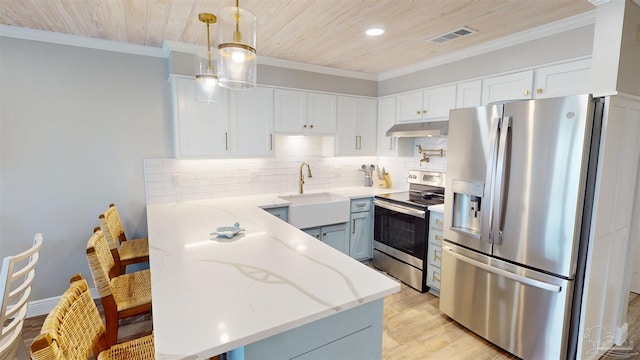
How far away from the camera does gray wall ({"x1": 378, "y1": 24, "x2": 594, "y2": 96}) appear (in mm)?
2299

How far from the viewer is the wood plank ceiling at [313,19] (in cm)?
205

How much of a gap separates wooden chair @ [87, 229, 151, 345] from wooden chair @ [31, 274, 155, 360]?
269 mm

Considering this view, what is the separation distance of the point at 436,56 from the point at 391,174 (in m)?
1.59

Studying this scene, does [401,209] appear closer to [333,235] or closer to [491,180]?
[333,235]

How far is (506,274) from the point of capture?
2170 millimetres

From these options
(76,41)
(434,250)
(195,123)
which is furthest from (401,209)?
(76,41)

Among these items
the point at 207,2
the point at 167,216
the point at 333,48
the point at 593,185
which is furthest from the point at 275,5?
the point at 593,185

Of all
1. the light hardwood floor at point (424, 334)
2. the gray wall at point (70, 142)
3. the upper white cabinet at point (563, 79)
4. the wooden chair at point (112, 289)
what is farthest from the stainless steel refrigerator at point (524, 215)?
the gray wall at point (70, 142)

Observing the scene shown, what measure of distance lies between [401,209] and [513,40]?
72.7 inches

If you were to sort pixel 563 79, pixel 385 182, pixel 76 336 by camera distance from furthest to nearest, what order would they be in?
pixel 385 182 < pixel 563 79 < pixel 76 336

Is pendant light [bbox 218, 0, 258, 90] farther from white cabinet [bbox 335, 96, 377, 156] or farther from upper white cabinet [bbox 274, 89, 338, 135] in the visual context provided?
white cabinet [bbox 335, 96, 377, 156]

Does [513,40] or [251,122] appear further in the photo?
[251,122]

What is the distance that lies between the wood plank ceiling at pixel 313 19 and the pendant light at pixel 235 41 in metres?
0.66

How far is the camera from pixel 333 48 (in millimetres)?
2988
